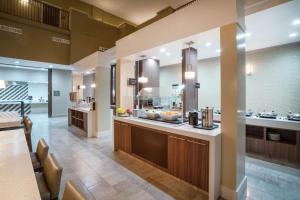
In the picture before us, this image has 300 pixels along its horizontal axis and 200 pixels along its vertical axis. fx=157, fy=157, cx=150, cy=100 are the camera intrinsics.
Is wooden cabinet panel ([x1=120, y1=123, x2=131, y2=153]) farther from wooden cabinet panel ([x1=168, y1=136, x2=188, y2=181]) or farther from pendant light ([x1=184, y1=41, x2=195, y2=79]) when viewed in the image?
pendant light ([x1=184, y1=41, x2=195, y2=79])

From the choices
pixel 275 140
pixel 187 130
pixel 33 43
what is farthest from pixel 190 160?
pixel 33 43

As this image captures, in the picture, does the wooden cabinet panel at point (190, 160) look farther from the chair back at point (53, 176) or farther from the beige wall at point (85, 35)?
the beige wall at point (85, 35)

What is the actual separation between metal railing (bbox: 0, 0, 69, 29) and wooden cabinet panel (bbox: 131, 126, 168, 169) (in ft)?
26.5

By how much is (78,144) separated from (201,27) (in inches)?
180

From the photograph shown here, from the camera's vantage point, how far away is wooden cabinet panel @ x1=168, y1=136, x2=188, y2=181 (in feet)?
8.41

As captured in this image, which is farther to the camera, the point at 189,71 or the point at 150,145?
the point at 189,71

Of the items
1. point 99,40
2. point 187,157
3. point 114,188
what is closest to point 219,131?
point 187,157

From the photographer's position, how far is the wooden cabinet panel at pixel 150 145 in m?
2.95

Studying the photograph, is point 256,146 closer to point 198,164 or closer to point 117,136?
point 198,164

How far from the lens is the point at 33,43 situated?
25.2 feet

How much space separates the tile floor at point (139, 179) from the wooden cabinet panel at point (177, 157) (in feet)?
0.57

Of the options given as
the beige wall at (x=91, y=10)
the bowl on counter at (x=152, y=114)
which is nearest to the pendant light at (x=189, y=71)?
the bowl on counter at (x=152, y=114)

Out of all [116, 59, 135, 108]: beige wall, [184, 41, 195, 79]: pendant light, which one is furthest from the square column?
[116, 59, 135, 108]: beige wall

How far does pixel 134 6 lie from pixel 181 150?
828 cm
